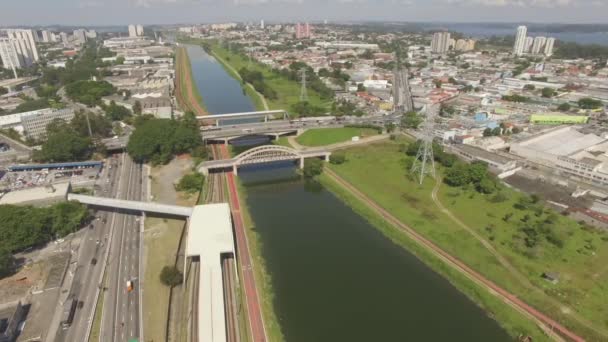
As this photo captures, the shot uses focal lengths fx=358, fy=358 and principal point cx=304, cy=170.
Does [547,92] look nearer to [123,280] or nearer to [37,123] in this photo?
[123,280]

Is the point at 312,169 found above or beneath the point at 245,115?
beneath

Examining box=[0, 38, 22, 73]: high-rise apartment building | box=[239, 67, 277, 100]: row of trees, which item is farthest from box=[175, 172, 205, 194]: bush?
box=[0, 38, 22, 73]: high-rise apartment building

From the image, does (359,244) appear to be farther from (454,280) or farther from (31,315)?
(31,315)

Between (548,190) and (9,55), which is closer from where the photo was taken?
(548,190)

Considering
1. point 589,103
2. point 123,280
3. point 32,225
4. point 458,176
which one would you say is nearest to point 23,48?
point 32,225

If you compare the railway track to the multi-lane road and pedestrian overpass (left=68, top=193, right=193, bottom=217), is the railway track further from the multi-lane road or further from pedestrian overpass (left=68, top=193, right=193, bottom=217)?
pedestrian overpass (left=68, top=193, right=193, bottom=217)

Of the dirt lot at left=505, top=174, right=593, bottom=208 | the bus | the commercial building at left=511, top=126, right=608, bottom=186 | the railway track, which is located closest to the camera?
the bus

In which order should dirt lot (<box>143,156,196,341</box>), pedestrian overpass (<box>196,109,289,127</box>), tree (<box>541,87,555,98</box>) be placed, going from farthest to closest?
tree (<box>541,87,555,98</box>), pedestrian overpass (<box>196,109,289,127</box>), dirt lot (<box>143,156,196,341</box>)
